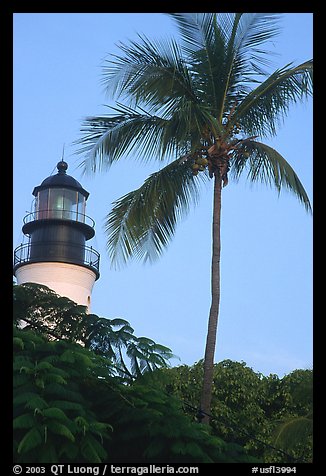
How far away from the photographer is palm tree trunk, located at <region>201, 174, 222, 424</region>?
13.9m

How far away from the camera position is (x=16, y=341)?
11.3 m

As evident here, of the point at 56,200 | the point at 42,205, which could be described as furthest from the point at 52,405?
the point at 42,205

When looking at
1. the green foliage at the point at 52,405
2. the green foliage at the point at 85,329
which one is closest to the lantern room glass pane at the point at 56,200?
the green foliage at the point at 85,329

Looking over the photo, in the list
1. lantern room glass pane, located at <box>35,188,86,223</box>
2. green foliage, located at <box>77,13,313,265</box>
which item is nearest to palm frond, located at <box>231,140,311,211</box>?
green foliage, located at <box>77,13,313,265</box>

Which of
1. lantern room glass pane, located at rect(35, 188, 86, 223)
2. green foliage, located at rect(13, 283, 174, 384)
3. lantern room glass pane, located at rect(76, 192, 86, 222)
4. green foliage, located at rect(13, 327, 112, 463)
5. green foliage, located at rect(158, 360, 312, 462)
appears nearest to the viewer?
green foliage, located at rect(13, 327, 112, 463)

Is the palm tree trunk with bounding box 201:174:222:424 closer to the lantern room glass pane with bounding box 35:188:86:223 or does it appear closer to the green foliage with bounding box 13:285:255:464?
the green foliage with bounding box 13:285:255:464

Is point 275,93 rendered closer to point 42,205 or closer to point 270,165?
point 270,165

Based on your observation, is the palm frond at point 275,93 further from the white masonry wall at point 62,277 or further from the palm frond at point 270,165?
the white masonry wall at point 62,277

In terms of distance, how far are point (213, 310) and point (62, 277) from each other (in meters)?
10.0

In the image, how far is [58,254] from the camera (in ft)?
77.7

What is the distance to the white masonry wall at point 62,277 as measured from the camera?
23609 millimetres
